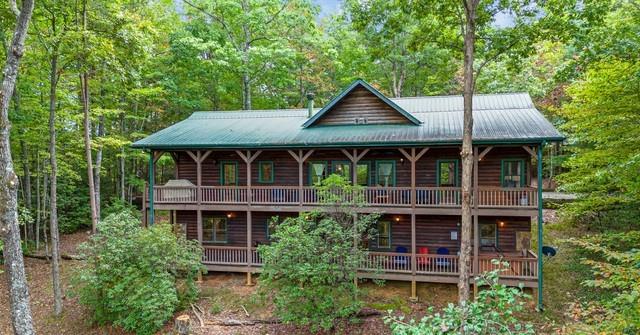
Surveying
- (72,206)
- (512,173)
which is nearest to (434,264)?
(512,173)

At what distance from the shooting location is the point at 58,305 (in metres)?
13.9

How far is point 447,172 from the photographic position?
15789mm

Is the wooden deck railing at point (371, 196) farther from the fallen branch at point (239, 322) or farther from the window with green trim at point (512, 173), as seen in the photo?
the fallen branch at point (239, 322)

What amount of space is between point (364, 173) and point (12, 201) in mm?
12423

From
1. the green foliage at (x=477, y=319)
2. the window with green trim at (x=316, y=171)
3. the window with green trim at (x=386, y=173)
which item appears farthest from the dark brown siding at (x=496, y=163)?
the green foliage at (x=477, y=319)

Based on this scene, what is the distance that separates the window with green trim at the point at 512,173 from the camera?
14.7 metres

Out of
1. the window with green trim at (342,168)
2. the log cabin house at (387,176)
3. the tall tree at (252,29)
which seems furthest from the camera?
the tall tree at (252,29)

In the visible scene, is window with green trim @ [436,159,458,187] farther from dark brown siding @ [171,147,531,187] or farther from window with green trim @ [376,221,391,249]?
window with green trim @ [376,221,391,249]

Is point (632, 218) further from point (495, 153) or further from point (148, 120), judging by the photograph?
point (148, 120)

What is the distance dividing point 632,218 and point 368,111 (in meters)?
11.1

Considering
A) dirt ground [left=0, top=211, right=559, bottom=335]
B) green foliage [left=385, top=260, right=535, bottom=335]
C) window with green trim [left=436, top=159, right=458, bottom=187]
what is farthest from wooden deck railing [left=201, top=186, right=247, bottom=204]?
green foliage [left=385, top=260, right=535, bottom=335]

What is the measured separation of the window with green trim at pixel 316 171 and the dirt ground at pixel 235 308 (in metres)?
5.15

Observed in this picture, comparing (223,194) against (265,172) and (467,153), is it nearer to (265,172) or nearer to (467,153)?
(265,172)

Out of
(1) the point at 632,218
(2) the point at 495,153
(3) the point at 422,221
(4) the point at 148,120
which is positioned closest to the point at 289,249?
(3) the point at 422,221
